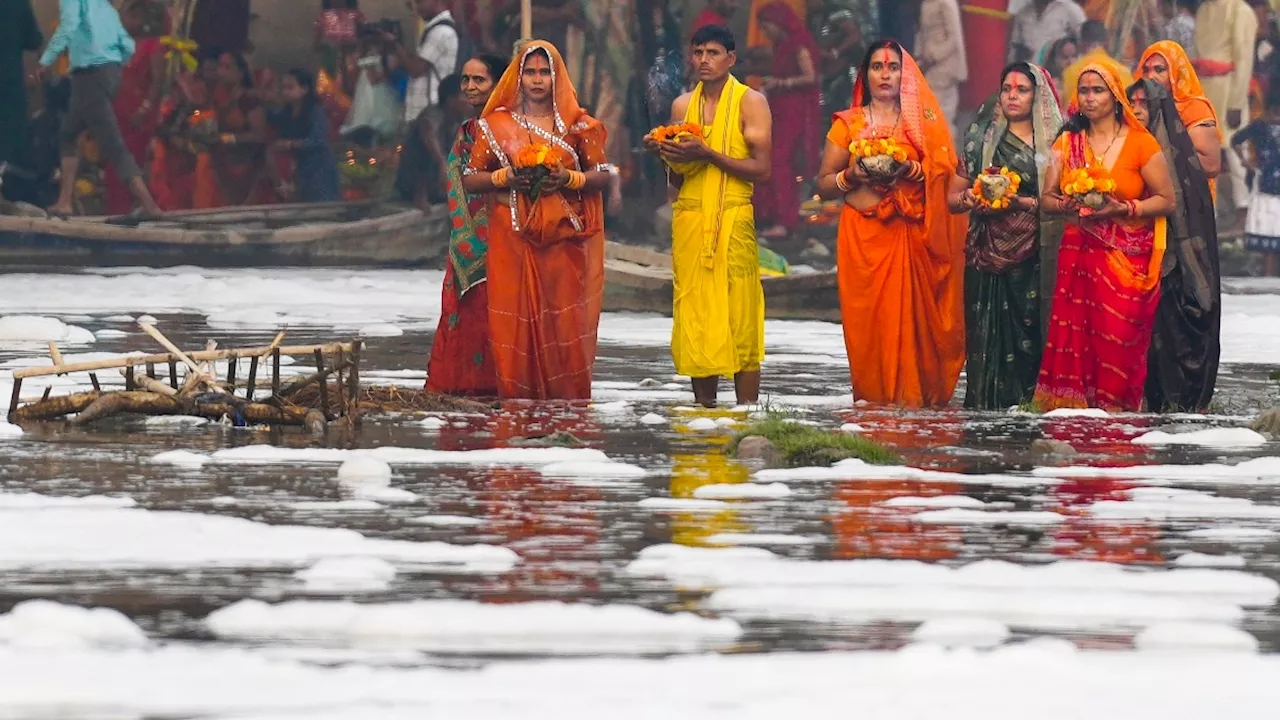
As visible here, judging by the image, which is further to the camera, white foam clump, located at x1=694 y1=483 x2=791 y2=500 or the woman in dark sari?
the woman in dark sari

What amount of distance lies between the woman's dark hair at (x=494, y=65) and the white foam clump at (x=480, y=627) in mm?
6586

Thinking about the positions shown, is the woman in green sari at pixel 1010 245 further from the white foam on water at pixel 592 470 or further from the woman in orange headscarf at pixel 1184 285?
the white foam on water at pixel 592 470

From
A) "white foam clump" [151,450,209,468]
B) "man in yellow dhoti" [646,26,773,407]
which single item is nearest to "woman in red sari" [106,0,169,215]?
"man in yellow dhoti" [646,26,773,407]

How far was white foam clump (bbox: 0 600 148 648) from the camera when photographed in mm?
5770

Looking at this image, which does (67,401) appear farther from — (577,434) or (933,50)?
(933,50)

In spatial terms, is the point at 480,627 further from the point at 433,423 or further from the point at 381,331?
the point at 381,331

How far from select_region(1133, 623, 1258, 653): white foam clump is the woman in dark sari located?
236 inches

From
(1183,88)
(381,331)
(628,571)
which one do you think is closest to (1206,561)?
(628,571)

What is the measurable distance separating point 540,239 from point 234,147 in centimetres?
1431

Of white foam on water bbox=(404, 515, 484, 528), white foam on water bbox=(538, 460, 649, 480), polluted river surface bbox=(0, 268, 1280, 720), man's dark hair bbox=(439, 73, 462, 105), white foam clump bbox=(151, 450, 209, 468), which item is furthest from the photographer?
man's dark hair bbox=(439, 73, 462, 105)

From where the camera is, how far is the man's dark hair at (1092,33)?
26.1 metres

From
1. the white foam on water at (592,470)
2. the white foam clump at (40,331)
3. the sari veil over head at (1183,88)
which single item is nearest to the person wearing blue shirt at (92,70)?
the white foam clump at (40,331)

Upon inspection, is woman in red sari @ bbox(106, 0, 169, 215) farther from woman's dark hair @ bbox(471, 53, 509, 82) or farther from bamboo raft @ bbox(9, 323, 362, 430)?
bamboo raft @ bbox(9, 323, 362, 430)

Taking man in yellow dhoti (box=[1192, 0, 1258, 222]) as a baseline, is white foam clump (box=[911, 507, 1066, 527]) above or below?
below
